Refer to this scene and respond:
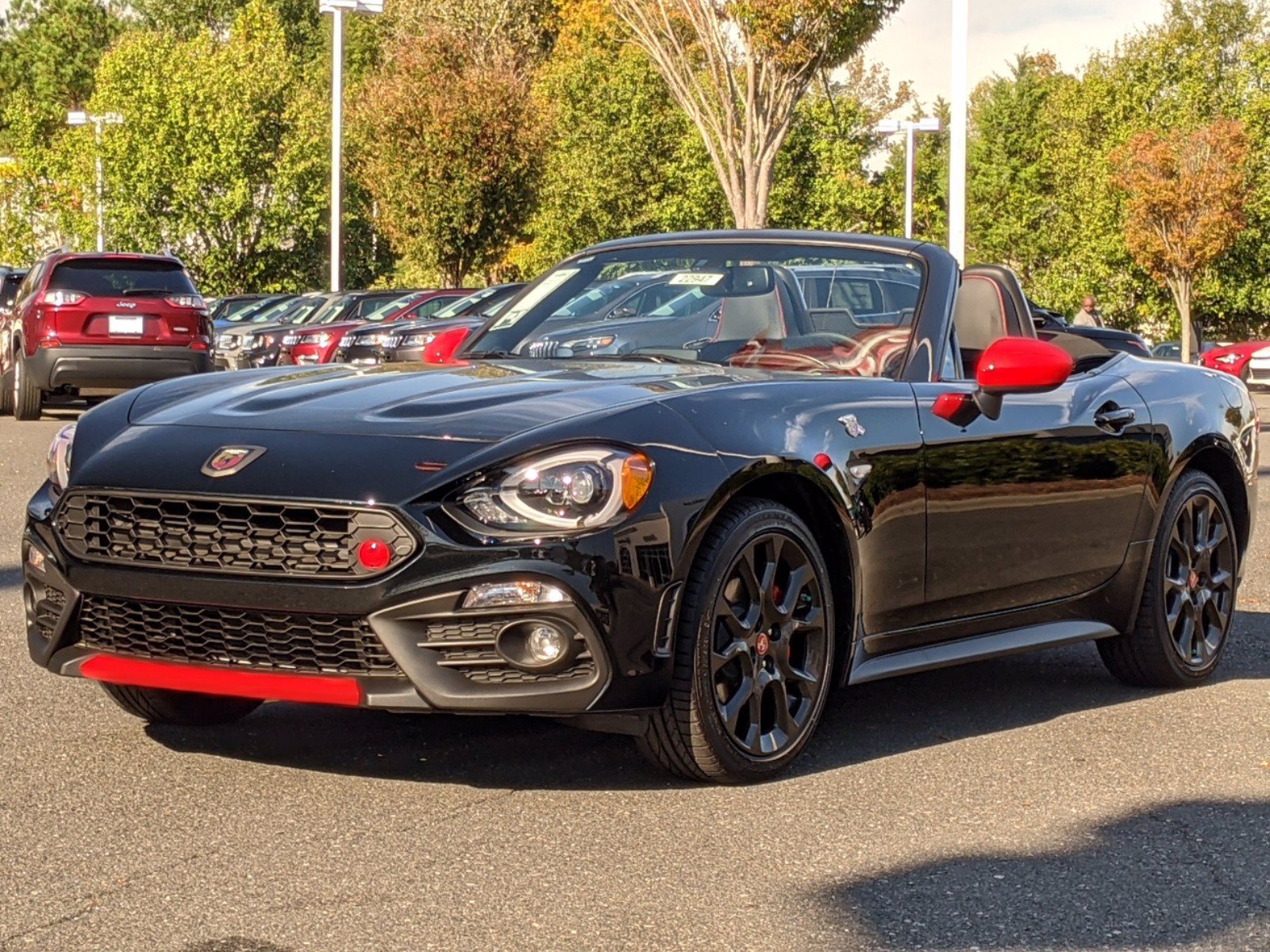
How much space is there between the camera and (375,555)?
4484 mm

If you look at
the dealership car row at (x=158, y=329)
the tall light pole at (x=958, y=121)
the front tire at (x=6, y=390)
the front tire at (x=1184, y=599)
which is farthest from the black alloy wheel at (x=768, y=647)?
the front tire at (x=6, y=390)

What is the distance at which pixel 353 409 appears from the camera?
4922 mm

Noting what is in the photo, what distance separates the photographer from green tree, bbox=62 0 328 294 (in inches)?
1795

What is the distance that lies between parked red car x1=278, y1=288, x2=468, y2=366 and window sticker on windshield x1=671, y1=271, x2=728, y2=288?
1830cm

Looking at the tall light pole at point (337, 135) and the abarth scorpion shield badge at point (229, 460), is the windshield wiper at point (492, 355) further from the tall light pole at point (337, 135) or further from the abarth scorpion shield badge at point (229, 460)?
the tall light pole at point (337, 135)

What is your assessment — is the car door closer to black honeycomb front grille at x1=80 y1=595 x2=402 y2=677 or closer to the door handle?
the door handle

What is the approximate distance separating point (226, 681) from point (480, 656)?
22.9 inches

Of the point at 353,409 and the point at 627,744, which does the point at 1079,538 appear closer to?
the point at 627,744

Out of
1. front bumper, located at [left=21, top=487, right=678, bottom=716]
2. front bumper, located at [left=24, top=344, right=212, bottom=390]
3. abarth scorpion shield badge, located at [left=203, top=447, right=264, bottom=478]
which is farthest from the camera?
front bumper, located at [left=24, top=344, right=212, bottom=390]

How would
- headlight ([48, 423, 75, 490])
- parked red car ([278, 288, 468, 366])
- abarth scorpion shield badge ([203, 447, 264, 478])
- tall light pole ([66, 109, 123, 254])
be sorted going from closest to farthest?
abarth scorpion shield badge ([203, 447, 264, 478]) < headlight ([48, 423, 75, 490]) < parked red car ([278, 288, 468, 366]) < tall light pole ([66, 109, 123, 254])

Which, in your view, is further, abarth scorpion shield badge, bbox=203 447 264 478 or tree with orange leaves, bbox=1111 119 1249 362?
tree with orange leaves, bbox=1111 119 1249 362

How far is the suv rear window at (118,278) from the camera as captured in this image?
21.1 meters

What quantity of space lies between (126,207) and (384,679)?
139ft

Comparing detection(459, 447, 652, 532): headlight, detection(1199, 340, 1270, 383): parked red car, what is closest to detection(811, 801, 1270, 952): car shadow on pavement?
detection(459, 447, 652, 532): headlight
